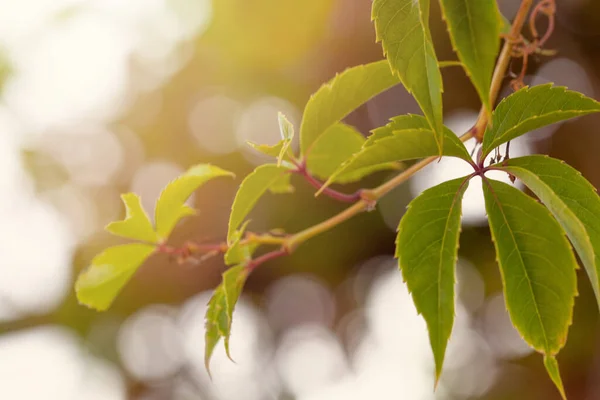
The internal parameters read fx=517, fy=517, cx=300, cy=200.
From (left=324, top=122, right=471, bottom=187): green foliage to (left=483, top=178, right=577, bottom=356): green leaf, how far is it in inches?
2.5

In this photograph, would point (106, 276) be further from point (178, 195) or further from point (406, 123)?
point (406, 123)

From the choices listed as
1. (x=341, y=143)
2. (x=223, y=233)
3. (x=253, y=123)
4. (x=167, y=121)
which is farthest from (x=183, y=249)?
(x=167, y=121)

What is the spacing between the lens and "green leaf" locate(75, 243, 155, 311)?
1.92 feet

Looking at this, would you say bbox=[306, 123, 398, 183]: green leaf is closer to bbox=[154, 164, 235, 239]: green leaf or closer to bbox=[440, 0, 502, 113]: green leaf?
bbox=[154, 164, 235, 239]: green leaf

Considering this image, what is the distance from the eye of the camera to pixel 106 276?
0.59m

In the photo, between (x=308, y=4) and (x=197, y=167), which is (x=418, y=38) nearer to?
(x=197, y=167)

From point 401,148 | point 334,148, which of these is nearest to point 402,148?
point 401,148

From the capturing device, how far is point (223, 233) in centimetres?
188

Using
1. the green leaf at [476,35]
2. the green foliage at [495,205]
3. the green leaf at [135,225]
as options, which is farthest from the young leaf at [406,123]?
the green leaf at [135,225]

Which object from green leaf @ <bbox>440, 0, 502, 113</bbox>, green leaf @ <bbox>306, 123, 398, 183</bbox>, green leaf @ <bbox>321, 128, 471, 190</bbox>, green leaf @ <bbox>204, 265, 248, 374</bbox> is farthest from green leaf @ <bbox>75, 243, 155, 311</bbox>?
green leaf @ <bbox>440, 0, 502, 113</bbox>

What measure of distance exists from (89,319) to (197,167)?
188 cm

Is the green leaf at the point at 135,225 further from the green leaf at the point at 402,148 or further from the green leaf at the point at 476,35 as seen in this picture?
the green leaf at the point at 476,35

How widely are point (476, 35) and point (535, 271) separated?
0.18m

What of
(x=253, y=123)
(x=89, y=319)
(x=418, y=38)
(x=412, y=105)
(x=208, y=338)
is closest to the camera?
(x=418, y=38)
